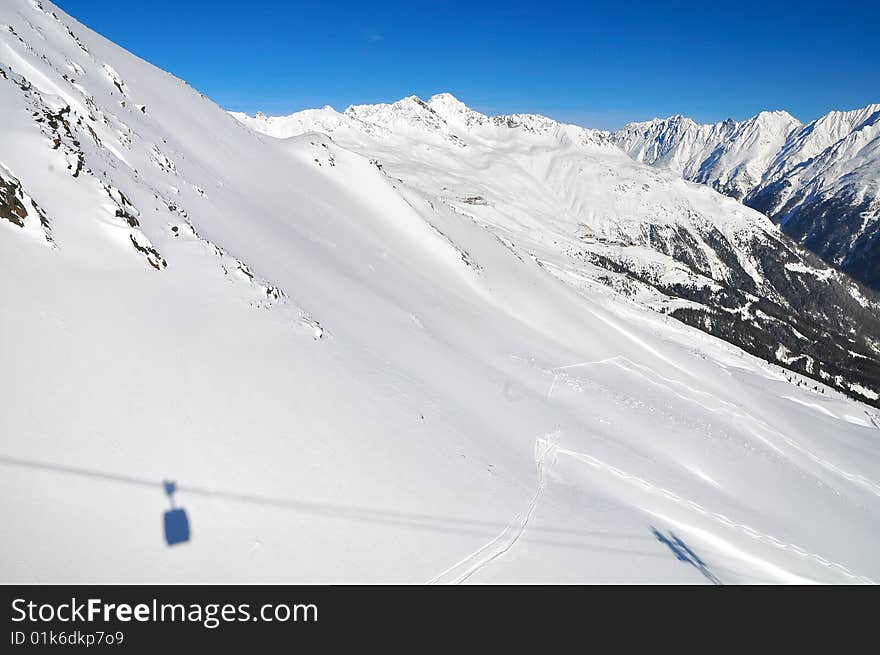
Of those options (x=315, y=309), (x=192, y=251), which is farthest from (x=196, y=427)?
(x=315, y=309)

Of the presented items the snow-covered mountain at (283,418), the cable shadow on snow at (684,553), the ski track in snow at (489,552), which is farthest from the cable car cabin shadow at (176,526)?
the cable shadow on snow at (684,553)

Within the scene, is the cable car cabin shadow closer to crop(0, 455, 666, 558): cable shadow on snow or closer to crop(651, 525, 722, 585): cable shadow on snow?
crop(0, 455, 666, 558): cable shadow on snow

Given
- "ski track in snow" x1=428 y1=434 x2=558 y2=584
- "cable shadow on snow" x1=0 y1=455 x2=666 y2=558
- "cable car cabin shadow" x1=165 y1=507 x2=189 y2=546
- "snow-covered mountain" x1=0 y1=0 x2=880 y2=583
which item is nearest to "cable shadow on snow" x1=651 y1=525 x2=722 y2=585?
"snow-covered mountain" x1=0 y1=0 x2=880 y2=583

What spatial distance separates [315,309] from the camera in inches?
906

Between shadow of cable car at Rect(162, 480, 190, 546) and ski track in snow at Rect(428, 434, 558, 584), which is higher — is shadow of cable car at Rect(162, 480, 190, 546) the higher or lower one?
the higher one

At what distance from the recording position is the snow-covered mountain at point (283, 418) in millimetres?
9305

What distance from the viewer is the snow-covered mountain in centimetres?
930

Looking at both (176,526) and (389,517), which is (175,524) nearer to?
(176,526)

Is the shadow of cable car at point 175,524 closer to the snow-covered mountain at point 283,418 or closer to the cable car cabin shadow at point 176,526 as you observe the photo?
the cable car cabin shadow at point 176,526

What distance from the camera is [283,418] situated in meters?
13.0

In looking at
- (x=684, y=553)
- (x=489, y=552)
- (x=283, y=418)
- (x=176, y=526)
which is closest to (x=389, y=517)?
(x=489, y=552)

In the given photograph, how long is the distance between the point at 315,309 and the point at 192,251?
6072 mm
